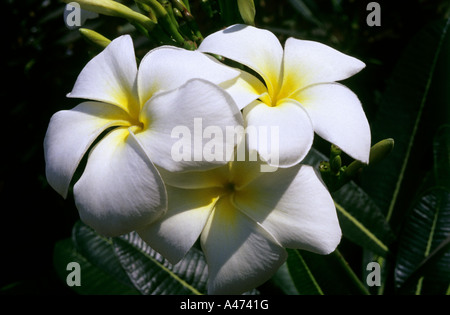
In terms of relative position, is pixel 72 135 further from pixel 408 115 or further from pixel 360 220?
pixel 408 115

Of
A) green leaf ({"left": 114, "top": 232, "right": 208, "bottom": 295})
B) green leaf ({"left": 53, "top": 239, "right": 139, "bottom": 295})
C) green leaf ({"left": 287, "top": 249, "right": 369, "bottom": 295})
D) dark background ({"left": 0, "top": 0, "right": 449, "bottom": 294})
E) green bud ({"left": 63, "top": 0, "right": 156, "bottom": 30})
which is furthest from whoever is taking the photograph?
dark background ({"left": 0, "top": 0, "right": 449, "bottom": 294})

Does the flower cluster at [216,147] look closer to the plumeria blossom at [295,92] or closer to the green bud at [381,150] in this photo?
the plumeria blossom at [295,92]

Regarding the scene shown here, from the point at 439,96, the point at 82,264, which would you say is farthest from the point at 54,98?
the point at 439,96

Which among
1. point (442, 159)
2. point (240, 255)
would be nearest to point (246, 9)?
point (240, 255)

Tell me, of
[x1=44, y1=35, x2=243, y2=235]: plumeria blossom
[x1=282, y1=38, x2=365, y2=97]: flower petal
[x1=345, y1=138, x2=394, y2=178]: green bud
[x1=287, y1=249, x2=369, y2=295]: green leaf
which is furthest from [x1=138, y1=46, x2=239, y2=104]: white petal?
[x1=287, y1=249, x2=369, y2=295]: green leaf

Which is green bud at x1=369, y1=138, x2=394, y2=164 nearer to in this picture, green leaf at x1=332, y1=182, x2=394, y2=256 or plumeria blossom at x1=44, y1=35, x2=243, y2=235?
plumeria blossom at x1=44, y1=35, x2=243, y2=235
